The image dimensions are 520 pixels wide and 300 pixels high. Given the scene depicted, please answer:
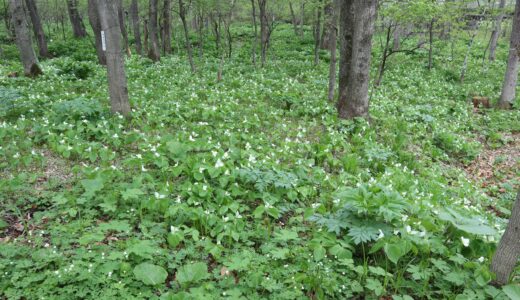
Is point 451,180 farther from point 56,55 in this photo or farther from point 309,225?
point 56,55

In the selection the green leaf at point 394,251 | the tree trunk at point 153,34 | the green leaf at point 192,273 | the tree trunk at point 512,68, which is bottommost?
the green leaf at point 192,273

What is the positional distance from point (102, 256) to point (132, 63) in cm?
1202

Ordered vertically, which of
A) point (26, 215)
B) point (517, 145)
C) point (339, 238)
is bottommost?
point (517, 145)

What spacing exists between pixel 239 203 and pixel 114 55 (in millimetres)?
3929

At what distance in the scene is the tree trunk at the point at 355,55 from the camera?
7.49 metres

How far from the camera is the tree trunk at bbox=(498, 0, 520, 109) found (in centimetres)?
1080

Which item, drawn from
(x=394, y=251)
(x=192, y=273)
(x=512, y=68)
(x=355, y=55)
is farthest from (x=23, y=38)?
(x=512, y=68)

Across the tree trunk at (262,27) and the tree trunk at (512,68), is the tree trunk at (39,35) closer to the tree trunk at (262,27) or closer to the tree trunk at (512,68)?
the tree trunk at (262,27)

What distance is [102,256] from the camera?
10.9 ft

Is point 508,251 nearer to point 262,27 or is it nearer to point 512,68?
point 512,68

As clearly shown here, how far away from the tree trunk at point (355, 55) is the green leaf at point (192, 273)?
576 cm

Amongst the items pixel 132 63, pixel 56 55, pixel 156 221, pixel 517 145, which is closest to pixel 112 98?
pixel 156 221

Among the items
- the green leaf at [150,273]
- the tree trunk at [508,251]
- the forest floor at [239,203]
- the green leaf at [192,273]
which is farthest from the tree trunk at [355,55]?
the green leaf at [150,273]

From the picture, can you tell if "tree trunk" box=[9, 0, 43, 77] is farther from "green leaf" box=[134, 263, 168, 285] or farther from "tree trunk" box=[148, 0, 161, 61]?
"green leaf" box=[134, 263, 168, 285]
